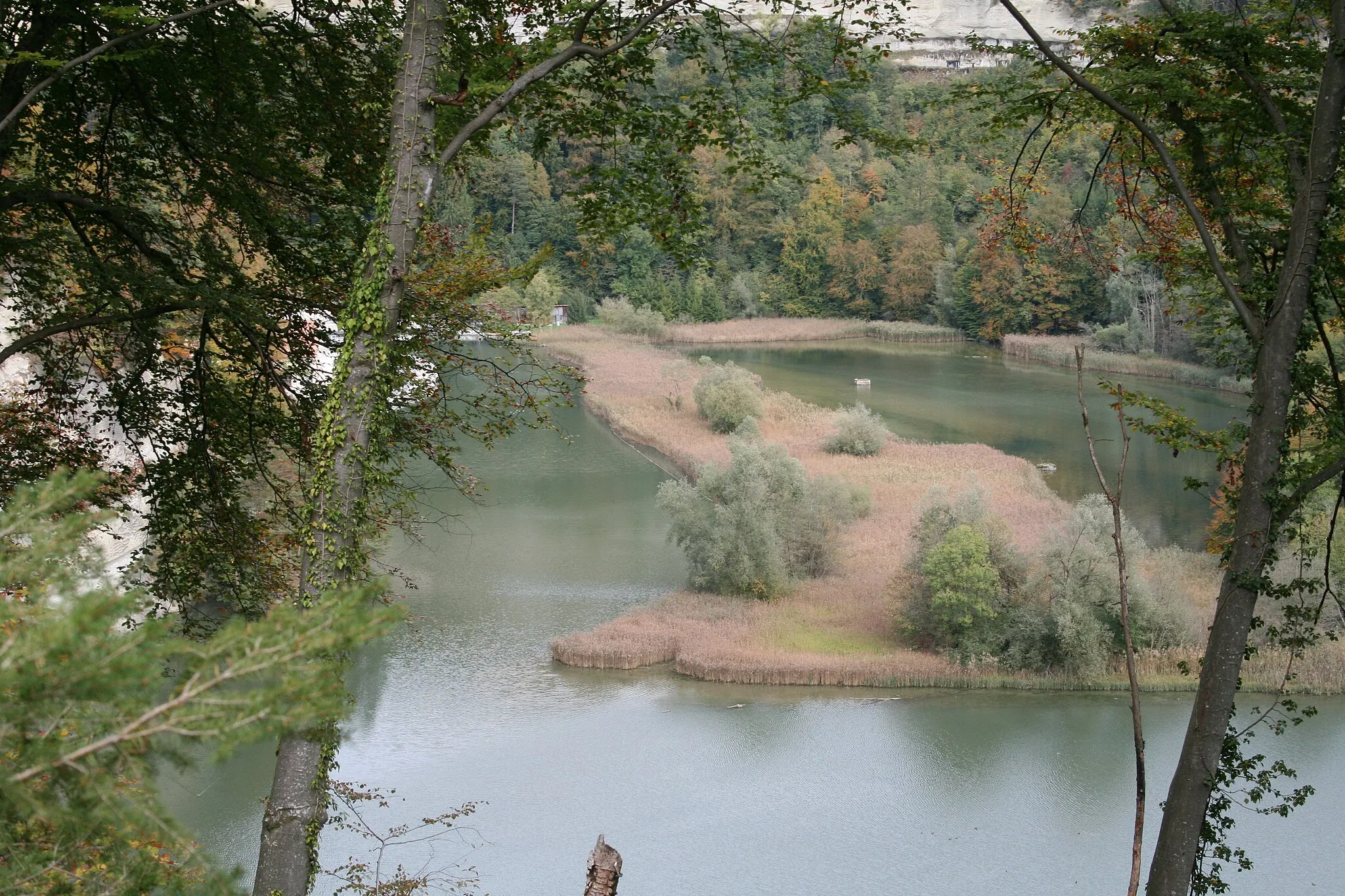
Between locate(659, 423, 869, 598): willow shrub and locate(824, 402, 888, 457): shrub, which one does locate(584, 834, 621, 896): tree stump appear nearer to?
locate(659, 423, 869, 598): willow shrub

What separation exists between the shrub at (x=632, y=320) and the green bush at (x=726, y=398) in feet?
47.6

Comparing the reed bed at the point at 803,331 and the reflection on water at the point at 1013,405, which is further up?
the reed bed at the point at 803,331

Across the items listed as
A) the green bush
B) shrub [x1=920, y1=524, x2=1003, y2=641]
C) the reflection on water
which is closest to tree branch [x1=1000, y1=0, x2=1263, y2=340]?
shrub [x1=920, y1=524, x2=1003, y2=641]

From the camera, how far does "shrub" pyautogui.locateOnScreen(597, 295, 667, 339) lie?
131 feet

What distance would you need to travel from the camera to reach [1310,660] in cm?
1270

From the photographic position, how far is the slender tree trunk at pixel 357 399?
382cm

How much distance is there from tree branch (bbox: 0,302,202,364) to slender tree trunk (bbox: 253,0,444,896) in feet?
4.05

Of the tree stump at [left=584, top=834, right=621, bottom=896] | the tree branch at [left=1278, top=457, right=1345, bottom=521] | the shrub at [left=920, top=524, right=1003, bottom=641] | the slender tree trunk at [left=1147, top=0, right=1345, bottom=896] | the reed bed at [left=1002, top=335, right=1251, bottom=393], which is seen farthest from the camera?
the reed bed at [left=1002, top=335, right=1251, bottom=393]

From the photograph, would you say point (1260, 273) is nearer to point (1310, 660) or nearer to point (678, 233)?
point (678, 233)

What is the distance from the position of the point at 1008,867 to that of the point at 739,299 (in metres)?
39.2

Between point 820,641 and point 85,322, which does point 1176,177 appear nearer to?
point 85,322

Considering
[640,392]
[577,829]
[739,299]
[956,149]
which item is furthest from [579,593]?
[956,149]

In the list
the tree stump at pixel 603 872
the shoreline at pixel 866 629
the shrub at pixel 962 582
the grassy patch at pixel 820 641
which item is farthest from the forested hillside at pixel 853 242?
the tree stump at pixel 603 872

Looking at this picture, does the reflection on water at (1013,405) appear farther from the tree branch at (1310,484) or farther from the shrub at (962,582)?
the tree branch at (1310,484)
